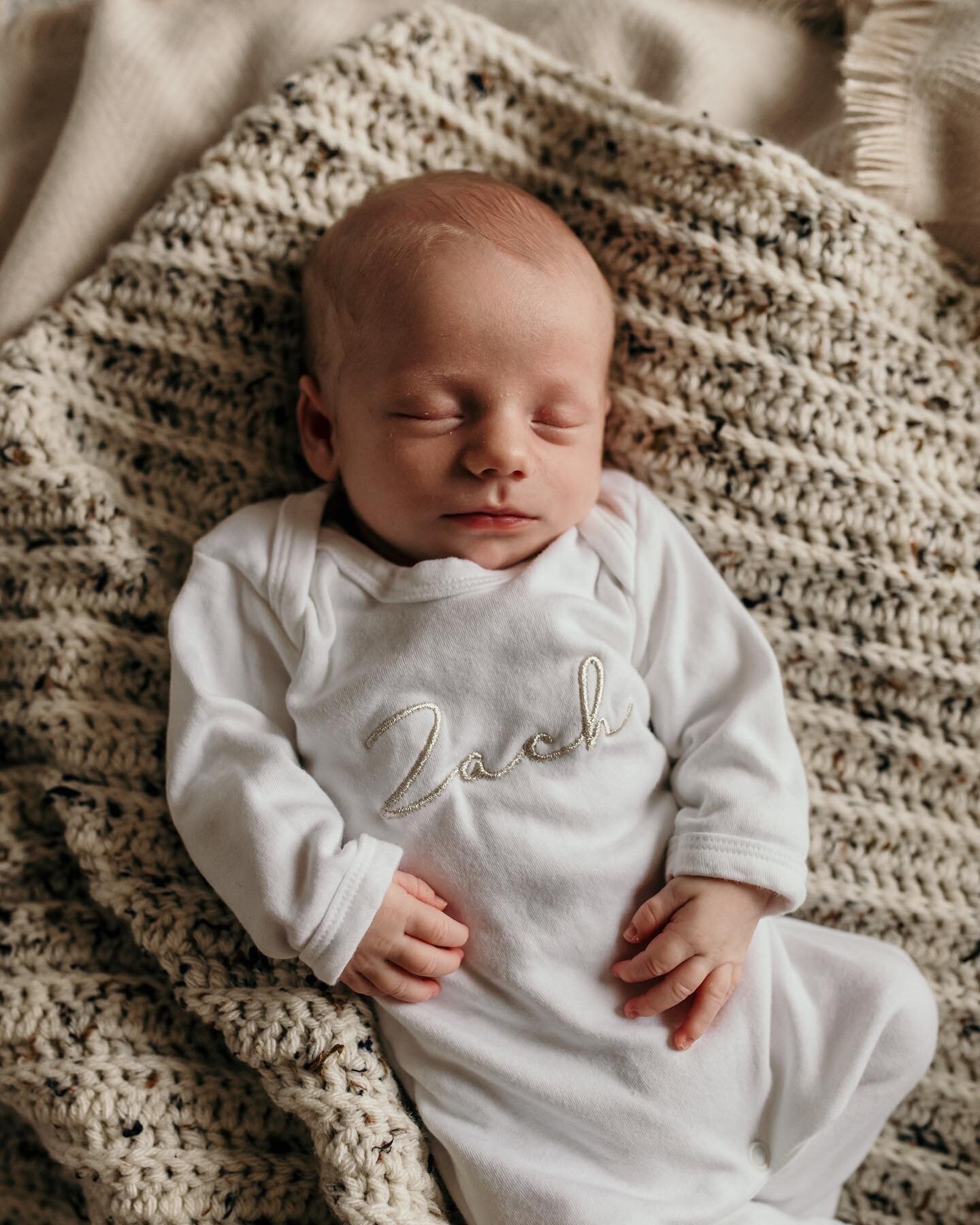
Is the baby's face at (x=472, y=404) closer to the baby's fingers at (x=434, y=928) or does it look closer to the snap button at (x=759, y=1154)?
the baby's fingers at (x=434, y=928)

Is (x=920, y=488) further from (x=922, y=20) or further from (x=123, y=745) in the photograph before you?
(x=123, y=745)

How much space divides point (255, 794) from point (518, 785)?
0.26 metres

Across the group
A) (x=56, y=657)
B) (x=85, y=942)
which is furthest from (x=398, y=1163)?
(x=56, y=657)

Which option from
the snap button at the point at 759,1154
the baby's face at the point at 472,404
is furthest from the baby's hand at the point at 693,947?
the baby's face at the point at 472,404

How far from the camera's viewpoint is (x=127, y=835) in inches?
48.3

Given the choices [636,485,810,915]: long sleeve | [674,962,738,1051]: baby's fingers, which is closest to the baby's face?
[636,485,810,915]: long sleeve

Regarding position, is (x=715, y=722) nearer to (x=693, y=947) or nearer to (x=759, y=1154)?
(x=693, y=947)

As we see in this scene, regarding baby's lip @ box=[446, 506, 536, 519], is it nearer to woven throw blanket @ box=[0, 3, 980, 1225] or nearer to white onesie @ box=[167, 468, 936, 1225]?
white onesie @ box=[167, 468, 936, 1225]

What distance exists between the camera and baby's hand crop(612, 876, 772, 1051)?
111cm

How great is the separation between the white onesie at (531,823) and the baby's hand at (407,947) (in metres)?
0.02

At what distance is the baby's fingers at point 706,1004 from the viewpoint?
1.11 meters

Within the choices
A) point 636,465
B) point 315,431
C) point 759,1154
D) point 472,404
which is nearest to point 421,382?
point 472,404

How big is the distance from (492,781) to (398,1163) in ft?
1.22

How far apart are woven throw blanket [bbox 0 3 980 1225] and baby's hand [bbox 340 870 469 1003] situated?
215mm
